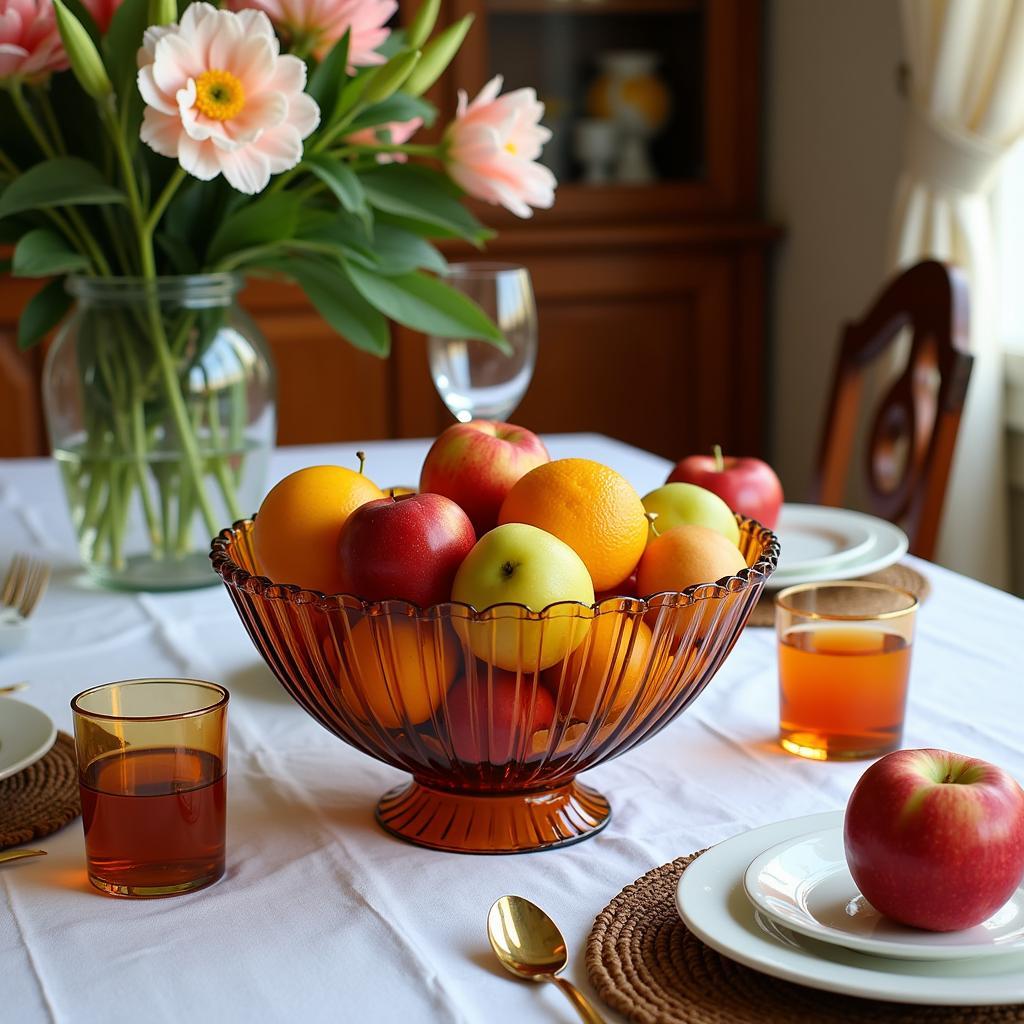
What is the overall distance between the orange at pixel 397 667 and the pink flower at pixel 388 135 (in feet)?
1.98

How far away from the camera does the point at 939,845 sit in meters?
0.54

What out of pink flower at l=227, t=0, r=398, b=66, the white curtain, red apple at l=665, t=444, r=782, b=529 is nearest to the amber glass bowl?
red apple at l=665, t=444, r=782, b=529

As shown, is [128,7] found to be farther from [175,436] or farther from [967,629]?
[967,629]

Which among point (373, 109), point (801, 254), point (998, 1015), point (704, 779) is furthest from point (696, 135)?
point (998, 1015)

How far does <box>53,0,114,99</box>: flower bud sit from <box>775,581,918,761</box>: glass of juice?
61cm

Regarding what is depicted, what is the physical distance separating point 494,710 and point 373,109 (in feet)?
2.10

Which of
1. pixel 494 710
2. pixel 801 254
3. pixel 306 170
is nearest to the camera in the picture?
pixel 494 710

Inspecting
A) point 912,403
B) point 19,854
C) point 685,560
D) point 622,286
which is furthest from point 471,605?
point 622,286

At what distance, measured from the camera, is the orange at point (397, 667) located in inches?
25.0

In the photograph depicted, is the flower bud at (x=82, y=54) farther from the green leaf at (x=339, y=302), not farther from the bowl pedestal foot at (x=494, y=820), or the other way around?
the bowl pedestal foot at (x=494, y=820)

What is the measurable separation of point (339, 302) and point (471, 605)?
2.05ft

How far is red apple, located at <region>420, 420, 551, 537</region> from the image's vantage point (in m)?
0.75

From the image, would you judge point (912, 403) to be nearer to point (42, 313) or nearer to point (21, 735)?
point (42, 313)

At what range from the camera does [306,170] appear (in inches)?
44.9
